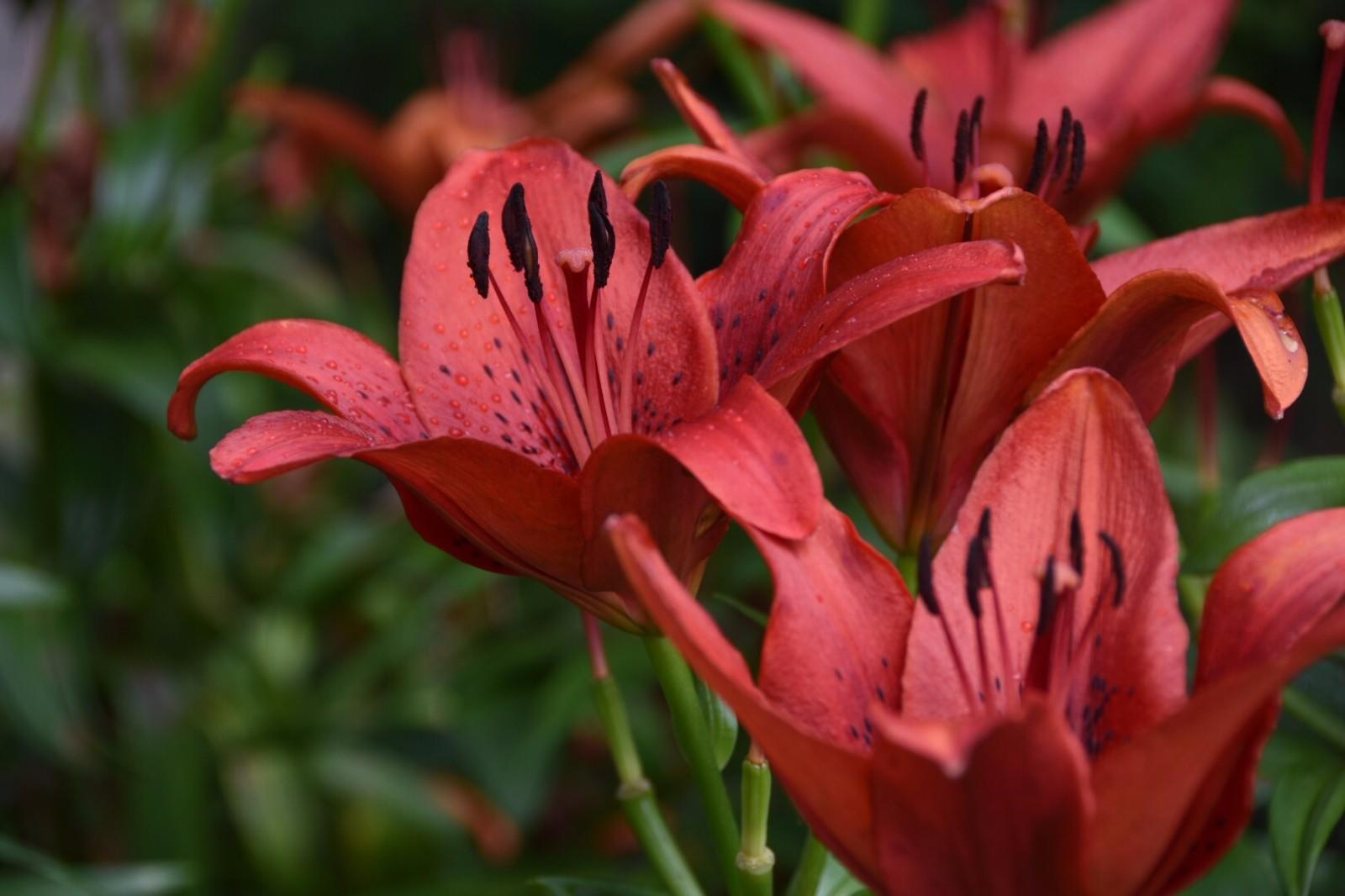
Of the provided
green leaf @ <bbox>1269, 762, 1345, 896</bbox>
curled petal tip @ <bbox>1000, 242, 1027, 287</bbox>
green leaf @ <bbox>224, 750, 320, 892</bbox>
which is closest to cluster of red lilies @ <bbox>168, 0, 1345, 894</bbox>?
curled petal tip @ <bbox>1000, 242, 1027, 287</bbox>

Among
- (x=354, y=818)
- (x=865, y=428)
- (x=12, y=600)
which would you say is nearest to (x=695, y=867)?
(x=354, y=818)

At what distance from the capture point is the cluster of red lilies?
0.30 meters

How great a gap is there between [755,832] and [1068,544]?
120 mm

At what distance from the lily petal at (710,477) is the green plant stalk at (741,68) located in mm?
447

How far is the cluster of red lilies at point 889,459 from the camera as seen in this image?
0.30m

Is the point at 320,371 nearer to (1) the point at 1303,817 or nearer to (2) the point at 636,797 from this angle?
(2) the point at 636,797

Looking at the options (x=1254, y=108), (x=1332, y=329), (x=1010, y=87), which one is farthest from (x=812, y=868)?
(x=1010, y=87)

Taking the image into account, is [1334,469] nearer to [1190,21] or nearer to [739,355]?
[739,355]

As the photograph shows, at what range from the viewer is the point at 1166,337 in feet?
1.28

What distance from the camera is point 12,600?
75cm

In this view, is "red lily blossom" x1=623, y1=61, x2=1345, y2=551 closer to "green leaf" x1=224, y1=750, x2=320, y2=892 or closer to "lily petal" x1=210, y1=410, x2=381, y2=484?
"lily petal" x1=210, y1=410, x2=381, y2=484

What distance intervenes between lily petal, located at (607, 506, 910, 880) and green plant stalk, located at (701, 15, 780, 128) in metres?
0.47

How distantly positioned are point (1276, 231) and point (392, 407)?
269 millimetres

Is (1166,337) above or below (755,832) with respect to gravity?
above
